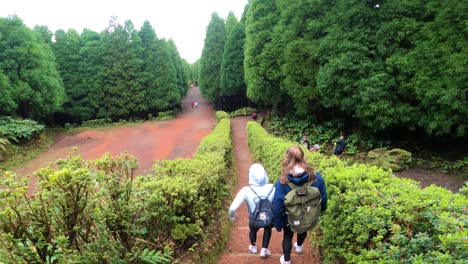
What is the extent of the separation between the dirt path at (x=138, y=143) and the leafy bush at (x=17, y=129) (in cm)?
165

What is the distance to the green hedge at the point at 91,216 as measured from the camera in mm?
2568

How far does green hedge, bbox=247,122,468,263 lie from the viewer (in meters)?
2.05

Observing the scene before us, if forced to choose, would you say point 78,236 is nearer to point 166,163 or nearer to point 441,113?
point 166,163

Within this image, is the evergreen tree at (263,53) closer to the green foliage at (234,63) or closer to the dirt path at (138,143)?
the dirt path at (138,143)

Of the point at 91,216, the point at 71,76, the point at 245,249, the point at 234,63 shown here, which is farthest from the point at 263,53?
the point at 71,76

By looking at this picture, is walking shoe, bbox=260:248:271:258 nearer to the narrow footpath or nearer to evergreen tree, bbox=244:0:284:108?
the narrow footpath

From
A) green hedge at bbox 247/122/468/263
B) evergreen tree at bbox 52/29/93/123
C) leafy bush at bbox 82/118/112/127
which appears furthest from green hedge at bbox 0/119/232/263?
evergreen tree at bbox 52/29/93/123

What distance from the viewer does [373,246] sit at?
270cm

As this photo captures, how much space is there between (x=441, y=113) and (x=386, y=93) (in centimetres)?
209

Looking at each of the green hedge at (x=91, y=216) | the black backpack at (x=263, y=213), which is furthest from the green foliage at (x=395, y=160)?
the green hedge at (x=91, y=216)

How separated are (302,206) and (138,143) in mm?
19895

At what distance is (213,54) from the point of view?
3531cm

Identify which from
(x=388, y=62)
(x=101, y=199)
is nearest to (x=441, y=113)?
(x=388, y=62)

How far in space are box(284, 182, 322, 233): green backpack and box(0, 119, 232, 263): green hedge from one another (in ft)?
4.41
